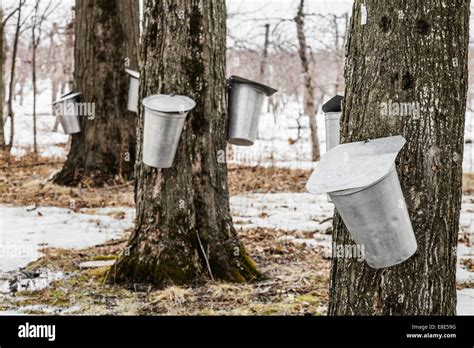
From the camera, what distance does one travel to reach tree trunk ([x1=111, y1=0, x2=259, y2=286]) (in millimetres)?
3508

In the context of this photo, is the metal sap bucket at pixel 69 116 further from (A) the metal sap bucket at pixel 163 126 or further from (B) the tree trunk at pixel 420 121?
(B) the tree trunk at pixel 420 121

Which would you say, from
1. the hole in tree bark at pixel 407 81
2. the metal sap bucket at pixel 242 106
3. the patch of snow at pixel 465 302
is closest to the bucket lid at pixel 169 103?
the metal sap bucket at pixel 242 106

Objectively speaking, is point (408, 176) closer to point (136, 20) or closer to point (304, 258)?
point (304, 258)

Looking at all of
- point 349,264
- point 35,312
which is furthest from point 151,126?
point 349,264

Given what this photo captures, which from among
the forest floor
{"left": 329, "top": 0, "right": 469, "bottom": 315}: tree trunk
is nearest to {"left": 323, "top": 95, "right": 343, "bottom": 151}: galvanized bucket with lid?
{"left": 329, "top": 0, "right": 469, "bottom": 315}: tree trunk

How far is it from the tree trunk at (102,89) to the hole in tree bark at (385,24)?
15.4ft

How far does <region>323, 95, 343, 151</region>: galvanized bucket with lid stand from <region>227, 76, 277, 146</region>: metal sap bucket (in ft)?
2.49

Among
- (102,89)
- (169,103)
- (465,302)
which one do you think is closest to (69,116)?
(102,89)

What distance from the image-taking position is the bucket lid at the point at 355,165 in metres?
2.05

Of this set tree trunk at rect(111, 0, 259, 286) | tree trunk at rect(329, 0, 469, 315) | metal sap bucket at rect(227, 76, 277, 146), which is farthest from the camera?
metal sap bucket at rect(227, 76, 277, 146)

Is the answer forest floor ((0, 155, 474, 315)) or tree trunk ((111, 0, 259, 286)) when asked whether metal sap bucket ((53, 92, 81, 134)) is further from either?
tree trunk ((111, 0, 259, 286))

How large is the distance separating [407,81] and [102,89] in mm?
4842

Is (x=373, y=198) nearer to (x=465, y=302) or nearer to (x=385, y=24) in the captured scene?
(x=385, y=24)

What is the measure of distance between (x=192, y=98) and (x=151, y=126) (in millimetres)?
337
